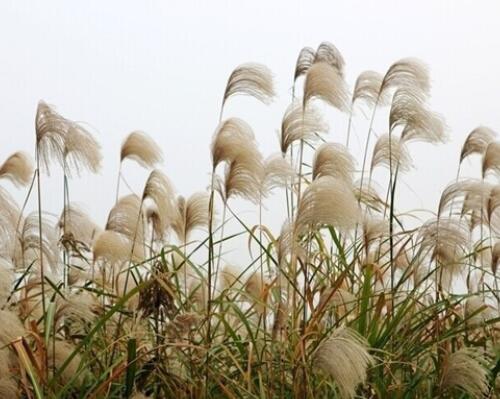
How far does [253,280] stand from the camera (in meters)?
3.62

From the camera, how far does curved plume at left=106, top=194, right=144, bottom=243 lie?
3426mm

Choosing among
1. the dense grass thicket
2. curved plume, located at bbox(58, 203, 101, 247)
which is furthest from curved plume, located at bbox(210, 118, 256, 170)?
curved plume, located at bbox(58, 203, 101, 247)

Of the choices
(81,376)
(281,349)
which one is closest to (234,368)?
(281,349)

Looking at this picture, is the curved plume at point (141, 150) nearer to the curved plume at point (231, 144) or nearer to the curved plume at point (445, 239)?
the curved plume at point (231, 144)

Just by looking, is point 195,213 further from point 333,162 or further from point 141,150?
point 333,162

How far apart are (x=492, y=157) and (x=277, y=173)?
0.94 meters

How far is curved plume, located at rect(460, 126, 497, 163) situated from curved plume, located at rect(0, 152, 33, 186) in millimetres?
1526

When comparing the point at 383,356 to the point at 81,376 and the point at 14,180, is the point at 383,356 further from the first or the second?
the point at 14,180

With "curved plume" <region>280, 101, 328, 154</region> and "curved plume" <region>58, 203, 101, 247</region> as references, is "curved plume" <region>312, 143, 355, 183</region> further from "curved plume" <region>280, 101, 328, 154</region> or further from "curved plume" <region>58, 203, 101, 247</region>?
"curved plume" <region>58, 203, 101, 247</region>

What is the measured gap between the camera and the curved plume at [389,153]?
3.57 metres

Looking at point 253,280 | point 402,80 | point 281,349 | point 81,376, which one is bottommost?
point 81,376

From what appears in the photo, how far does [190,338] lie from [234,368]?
35 cm

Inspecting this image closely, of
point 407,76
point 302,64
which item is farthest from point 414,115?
point 302,64

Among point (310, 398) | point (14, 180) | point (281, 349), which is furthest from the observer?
point (14, 180)
